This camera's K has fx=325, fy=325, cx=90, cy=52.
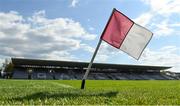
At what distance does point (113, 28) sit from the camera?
15164 millimetres

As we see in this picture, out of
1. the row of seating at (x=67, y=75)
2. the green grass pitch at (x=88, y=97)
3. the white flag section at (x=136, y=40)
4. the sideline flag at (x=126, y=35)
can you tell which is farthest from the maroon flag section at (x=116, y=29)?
the row of seating at (x=67, y=75)

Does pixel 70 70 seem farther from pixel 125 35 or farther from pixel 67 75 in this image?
pixel 125 35

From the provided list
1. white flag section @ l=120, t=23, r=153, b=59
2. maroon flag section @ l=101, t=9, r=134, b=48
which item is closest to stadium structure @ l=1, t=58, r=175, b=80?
maroon flag section @ l=101, t=9, r=134, b=48

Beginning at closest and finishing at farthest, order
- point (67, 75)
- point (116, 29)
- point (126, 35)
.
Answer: point (126, 35) < point (116, 29) < point (67, 75)

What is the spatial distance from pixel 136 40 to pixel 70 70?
92.7m

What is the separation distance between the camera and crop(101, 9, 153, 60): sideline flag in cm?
1466

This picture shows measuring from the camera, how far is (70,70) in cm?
10688

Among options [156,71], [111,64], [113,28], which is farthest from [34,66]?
[113,28]

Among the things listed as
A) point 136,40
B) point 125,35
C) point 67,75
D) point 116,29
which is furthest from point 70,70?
point 136,40

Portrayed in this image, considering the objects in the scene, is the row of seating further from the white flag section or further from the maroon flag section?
the white flag section

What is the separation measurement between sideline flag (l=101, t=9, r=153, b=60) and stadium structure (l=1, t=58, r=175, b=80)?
7415 centimetres

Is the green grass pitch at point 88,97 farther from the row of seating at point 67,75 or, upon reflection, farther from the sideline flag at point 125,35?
the row of seating at point 67,75

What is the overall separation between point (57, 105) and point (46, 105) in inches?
9.5

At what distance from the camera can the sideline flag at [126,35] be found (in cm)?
1466
